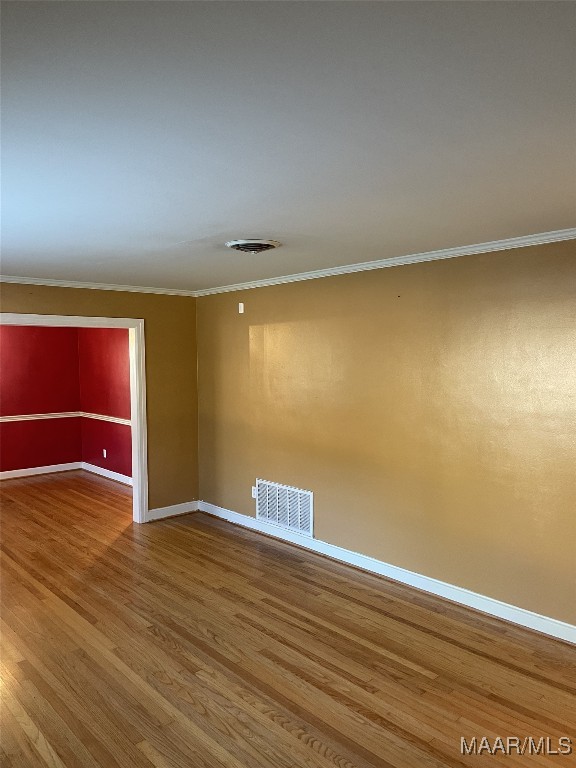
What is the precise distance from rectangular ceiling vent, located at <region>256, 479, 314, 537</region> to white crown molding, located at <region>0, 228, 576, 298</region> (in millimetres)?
1862

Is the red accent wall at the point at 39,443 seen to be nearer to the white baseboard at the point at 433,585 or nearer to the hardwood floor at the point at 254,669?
the hardwood floor at the point at 254,669

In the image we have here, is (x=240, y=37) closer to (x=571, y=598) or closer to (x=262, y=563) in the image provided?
(x=571, y=598)

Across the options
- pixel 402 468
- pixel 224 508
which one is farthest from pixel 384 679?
pixel 224 508

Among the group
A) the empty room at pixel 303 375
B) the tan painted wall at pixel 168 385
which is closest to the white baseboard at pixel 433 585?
the empty room at pixel 303 375

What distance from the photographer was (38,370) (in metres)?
7.62

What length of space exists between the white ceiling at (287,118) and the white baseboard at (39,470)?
5.34 metres

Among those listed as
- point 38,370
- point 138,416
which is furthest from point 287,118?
point 38,370

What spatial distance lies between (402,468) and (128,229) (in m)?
2.46

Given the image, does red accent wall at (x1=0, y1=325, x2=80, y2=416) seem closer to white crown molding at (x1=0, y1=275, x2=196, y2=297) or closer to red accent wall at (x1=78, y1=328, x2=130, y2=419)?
red accent wall at (x1=78, y1=328, x2=130, y2=419)

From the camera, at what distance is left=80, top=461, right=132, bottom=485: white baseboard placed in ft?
23.2

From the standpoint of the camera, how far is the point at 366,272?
164 inches

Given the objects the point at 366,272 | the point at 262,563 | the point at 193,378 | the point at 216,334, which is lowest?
the point at 262,563

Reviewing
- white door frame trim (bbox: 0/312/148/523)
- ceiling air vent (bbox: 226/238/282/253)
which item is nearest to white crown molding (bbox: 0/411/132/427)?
white door frame trim (bbox: 0/312/148/523)

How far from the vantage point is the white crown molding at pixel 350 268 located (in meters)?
3.19
